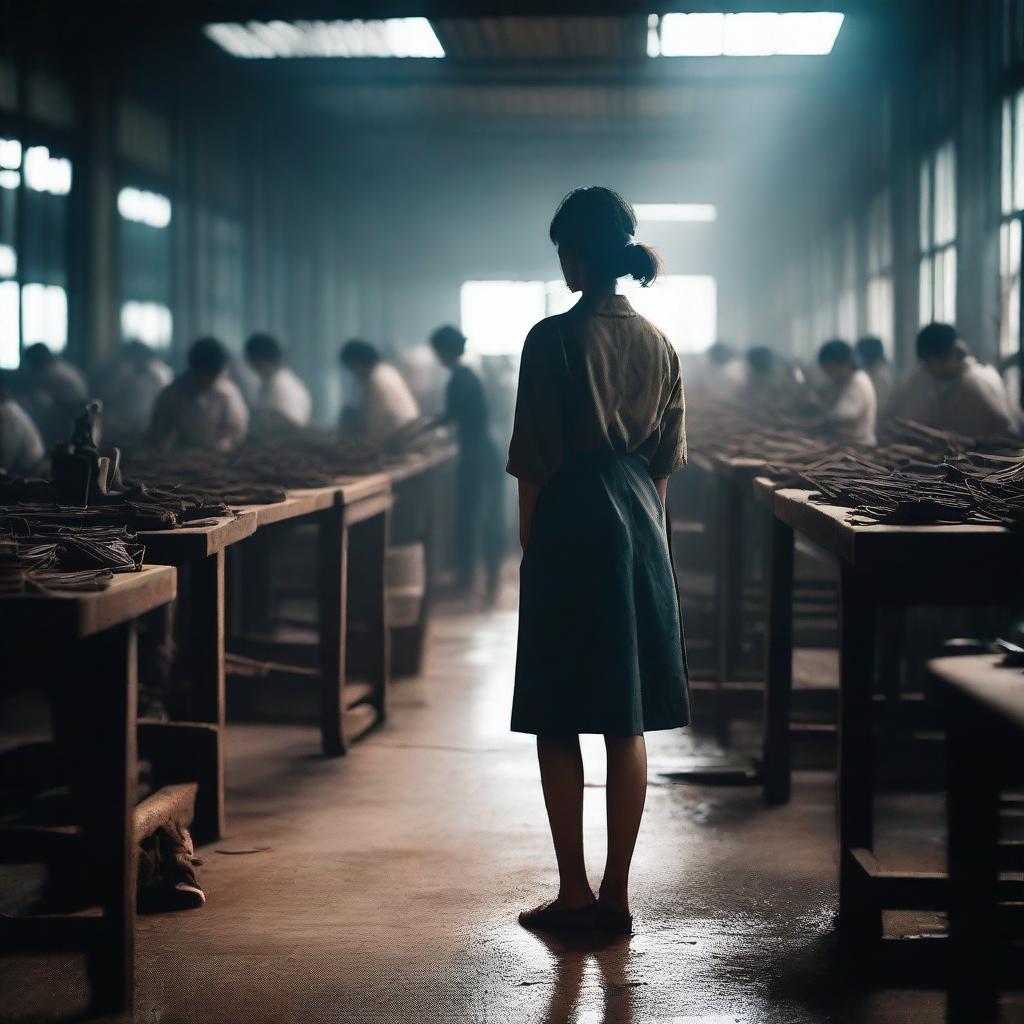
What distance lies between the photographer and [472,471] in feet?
29.7

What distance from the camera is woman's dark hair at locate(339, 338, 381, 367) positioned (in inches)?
322

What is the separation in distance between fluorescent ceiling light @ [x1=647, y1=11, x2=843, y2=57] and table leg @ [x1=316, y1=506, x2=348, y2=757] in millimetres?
6344

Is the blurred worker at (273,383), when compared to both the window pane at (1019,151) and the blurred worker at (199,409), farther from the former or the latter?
the window pane at (1019,151)

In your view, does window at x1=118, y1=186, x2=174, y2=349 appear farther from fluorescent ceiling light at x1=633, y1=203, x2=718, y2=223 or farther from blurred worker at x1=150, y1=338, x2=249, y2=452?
fluorescent ceiling light at x1=633, y1=203, x2=718, y2=223

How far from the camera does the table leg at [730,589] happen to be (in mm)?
5027

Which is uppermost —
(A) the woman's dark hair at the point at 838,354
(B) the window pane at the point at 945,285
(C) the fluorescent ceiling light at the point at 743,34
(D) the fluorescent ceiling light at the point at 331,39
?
(D) the fluorescent ceiling light at the point at 331,39

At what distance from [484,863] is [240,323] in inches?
439

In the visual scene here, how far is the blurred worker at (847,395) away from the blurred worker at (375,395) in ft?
8.15

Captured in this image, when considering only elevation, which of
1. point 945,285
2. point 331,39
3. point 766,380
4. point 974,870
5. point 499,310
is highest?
point 331,39

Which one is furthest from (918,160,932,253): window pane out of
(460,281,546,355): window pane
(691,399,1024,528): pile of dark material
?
(460,281,546,355): window pane

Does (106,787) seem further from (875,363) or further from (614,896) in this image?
(875,363)

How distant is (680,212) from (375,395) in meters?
12.5

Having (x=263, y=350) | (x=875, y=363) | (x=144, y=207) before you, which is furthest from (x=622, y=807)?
(x=144, y=207)

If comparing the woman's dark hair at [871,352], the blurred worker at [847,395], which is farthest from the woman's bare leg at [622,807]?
the woman's dark hair at [871,352]
